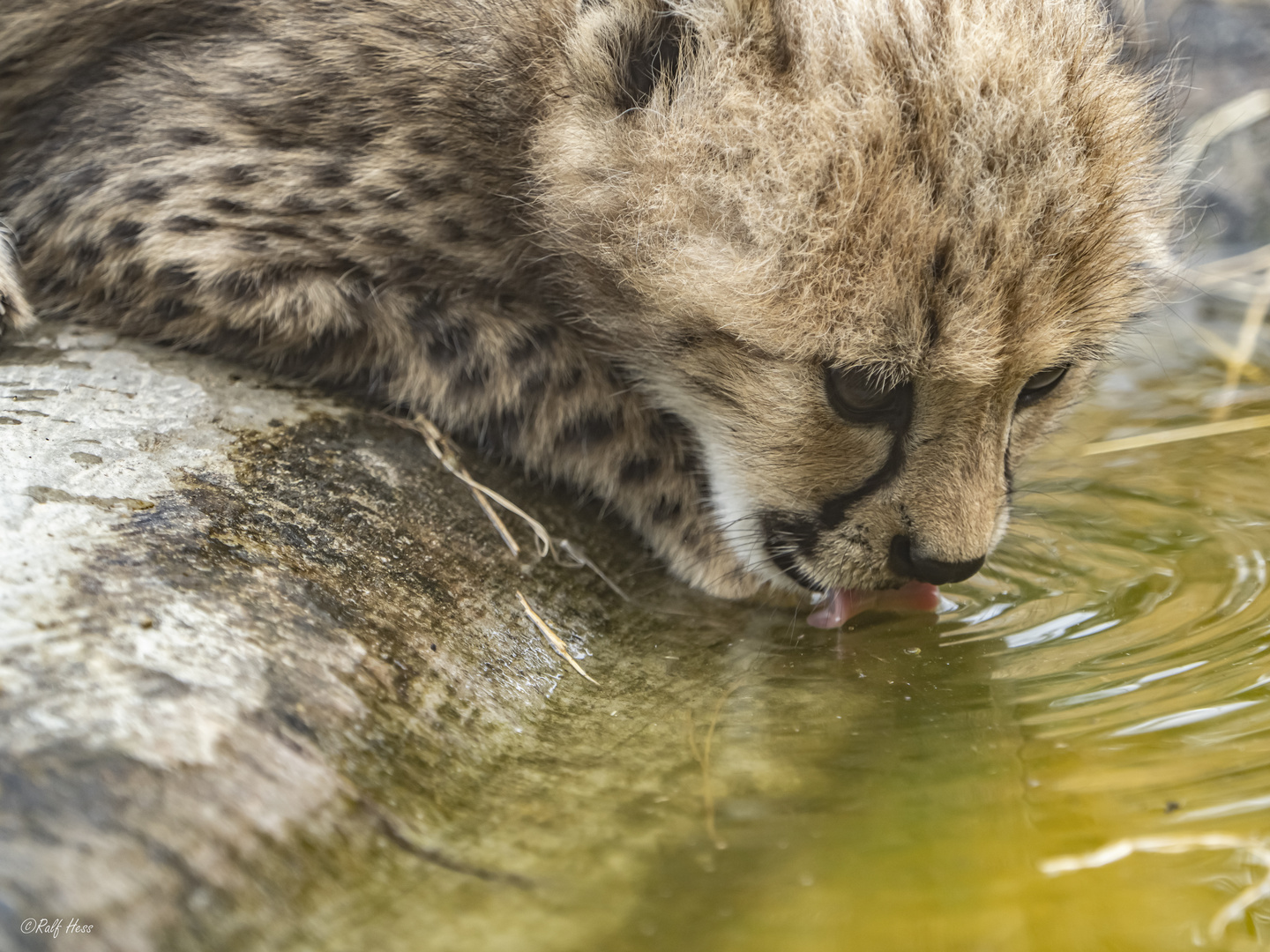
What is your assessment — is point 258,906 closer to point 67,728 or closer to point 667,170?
point 67,728

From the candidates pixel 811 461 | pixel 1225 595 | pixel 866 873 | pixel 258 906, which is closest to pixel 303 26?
pixel 811 461

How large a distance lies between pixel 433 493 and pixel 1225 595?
1.60 meters

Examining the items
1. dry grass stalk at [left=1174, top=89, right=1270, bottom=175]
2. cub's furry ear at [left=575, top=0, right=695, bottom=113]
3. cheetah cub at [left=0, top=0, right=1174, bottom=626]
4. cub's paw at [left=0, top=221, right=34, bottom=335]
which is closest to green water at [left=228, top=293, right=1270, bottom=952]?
cheetah cub at [left=0, top=0, right=1174, bottom=626]

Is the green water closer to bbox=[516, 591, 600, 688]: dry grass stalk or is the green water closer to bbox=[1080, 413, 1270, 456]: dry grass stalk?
bbox=[516, 591, 600, 688]: dry grass stalk

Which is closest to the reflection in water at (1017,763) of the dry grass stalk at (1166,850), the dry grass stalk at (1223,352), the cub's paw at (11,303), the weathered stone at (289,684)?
the dry grass stalk at (1166,850)

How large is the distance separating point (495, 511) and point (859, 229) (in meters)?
0.96

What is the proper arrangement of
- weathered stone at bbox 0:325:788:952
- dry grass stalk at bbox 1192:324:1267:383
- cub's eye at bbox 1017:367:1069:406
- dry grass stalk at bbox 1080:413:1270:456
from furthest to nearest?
dry grass stalk at bbox 1192:324:1267:383 < dry grass stalk at bbox 1080:413:1270:456 < cub's eye at bbox 1017:367:1069:406 < weathered stone at bbox 0:325:788:952

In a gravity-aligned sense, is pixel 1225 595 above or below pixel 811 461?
below

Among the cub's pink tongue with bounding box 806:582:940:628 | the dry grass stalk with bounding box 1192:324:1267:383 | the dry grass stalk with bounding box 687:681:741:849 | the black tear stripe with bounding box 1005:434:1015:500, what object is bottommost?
the dry grass stalk with bounding box 1192:324:1267:383

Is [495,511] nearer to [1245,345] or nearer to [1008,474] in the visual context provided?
[1008,474]

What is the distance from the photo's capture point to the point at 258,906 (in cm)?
135

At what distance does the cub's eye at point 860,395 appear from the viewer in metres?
2.12

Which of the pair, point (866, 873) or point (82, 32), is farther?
point (82, 32)

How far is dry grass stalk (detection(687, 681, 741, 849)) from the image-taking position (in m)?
1.60
